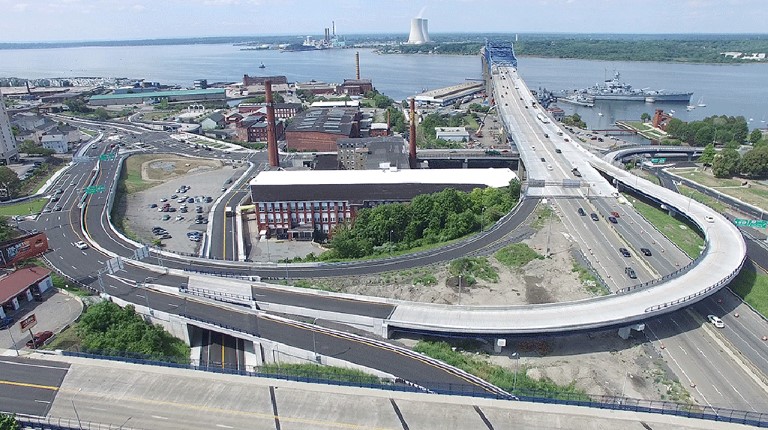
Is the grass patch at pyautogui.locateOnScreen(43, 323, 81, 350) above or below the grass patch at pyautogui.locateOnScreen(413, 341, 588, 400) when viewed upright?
above

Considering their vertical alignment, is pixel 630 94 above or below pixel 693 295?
above

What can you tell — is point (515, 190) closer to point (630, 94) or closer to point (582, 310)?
point (582, 310)

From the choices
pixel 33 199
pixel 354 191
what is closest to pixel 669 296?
pixel 354 191

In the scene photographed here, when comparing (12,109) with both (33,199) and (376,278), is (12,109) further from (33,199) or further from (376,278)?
(376,278)

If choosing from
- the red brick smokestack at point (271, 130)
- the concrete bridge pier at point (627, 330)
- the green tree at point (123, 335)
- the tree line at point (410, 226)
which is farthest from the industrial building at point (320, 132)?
the concrete bridge pier at point (627, 330)

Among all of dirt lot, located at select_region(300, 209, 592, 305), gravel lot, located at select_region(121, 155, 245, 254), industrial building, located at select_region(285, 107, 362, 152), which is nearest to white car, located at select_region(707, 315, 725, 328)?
dirt lot, located at select_region(300, 209, 592, 305)

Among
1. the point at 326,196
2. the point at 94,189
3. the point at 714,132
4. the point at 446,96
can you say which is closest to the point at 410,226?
the point at 326,196

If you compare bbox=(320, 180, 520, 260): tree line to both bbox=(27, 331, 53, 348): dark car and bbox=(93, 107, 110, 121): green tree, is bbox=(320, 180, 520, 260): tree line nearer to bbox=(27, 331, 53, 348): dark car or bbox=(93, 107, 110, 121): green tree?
bbox=(27, 331, 53, 348): dark car
